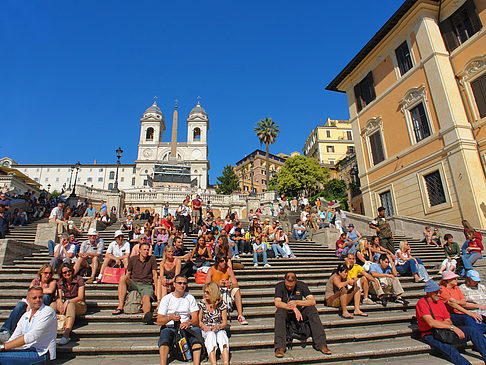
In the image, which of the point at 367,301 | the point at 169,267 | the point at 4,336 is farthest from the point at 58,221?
the point at 367,301

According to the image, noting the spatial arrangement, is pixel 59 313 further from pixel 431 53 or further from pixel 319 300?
pixel 431 53

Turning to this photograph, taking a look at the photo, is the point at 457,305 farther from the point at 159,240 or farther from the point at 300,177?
the point at 300,177

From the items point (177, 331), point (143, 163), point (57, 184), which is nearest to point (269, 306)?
point (177, 331)

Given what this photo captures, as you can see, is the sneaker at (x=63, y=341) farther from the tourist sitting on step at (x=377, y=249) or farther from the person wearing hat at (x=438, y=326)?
the tourist sitting on step at (x=377, y=249)

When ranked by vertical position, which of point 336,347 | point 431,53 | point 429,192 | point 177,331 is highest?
point 431,53

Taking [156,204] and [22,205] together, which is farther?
[156,204]

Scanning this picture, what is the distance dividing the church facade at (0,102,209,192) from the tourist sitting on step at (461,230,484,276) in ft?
189

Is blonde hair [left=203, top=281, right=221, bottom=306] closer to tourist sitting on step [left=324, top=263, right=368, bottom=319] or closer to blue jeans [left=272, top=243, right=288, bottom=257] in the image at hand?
tourist sitting on step [left=324, top=263, right=368, bottom=319]

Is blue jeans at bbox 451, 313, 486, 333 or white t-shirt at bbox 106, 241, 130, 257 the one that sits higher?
white t-shirt at bbox 106, 241, 130, 257

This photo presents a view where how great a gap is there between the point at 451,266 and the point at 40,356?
9850mm

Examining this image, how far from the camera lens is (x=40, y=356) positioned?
387 cm

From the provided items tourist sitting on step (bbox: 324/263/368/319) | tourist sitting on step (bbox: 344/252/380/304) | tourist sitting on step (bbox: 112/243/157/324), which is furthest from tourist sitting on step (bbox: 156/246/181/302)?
tourist sitting on step (bbox: 344/252/380/304)

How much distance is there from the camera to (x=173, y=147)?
6956 centimetres

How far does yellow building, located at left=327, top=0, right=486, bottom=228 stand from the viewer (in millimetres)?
13766
